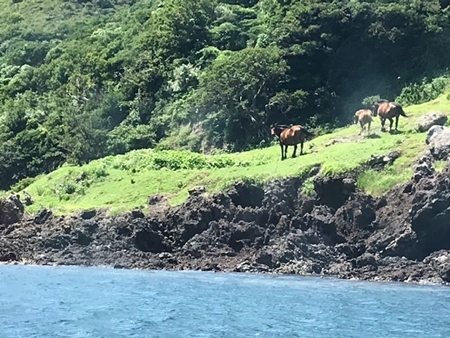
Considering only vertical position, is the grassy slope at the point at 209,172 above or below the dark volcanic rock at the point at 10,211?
above

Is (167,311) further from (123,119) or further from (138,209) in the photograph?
(123,119)

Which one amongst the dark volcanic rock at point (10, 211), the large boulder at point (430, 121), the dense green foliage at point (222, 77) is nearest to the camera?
the large boulder at point (430, 121)

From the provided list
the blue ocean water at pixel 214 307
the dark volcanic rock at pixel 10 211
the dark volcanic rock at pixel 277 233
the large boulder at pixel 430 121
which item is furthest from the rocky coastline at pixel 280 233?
the large boulder at pixel 430 121

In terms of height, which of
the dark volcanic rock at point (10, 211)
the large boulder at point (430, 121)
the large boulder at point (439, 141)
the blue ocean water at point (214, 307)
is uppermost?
the large boulder at point (430, 121)

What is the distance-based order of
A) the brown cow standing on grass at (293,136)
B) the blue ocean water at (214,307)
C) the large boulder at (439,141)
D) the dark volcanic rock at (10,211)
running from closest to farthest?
the blue ocean water at (214,307), the large boulder at (439,141), the brown cow standing on grass at (293,136), the dark volcanic rock at (10,211)

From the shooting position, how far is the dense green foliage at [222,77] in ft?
279

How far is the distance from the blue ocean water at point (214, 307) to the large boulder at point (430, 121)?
1674cm

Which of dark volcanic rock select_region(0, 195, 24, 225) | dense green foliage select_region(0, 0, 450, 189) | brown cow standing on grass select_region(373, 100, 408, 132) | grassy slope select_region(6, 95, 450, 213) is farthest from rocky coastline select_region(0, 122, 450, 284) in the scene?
dense green foliage select_region(0, 0, 450, 189)

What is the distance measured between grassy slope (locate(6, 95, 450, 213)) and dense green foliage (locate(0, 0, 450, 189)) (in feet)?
42.7

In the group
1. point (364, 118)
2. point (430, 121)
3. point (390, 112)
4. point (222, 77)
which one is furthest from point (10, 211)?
point (430, 121)

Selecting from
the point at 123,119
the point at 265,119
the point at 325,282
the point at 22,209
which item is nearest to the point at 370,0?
the point at 265,119

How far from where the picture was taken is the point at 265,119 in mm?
85125

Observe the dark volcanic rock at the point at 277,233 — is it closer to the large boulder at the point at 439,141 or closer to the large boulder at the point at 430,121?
the large boulder at the point at 439,141

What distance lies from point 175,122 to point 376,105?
32045 millimetres
